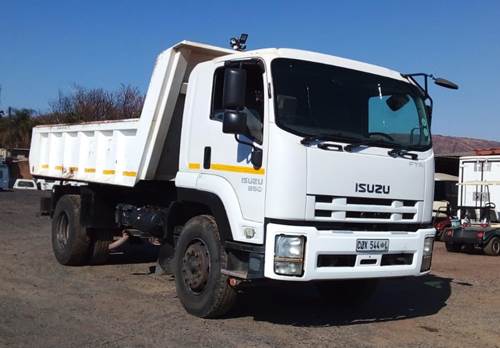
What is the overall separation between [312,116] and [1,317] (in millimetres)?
4077

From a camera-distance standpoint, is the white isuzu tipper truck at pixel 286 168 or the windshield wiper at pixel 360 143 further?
the windshield wiper at pixel 360 143

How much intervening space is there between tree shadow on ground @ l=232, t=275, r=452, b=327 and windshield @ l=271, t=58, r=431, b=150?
1.89 metres

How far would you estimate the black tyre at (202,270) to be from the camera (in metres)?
6.78

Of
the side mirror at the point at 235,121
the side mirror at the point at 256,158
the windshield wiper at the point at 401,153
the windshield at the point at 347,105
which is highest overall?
the windshield at the point at 347,105

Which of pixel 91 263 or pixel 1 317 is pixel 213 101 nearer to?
pixel 1 317

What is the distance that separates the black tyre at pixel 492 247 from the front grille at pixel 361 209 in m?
11.8

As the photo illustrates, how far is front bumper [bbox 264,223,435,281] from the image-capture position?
6102 mm

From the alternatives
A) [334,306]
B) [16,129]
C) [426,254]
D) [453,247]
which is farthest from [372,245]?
[16,129]

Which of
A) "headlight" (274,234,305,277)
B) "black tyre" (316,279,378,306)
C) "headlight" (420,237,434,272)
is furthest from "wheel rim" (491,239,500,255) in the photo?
"headlight" (274,234,305,277)

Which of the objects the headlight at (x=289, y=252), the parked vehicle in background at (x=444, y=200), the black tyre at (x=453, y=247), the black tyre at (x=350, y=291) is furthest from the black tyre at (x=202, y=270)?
the parked vehicle in background at (x=444, y=200)

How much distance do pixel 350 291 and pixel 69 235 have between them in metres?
5.03

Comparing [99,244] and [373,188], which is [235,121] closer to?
[373,188]

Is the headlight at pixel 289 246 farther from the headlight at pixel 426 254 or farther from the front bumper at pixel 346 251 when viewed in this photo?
the headlight at pixel 426 254

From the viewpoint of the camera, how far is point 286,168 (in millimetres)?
6109
